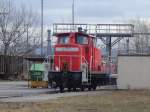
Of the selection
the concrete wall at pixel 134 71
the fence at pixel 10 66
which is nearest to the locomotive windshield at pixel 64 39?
the concrete wall at pixel 134 71

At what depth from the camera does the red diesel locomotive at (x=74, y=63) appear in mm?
33812

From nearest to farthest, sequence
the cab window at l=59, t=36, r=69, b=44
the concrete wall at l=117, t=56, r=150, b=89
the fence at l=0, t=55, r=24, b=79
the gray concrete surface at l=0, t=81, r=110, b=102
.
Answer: the gray concrete surface at l=0, t=81, r=110, b=102
the cab window at l=59, t=36, r=69, b=44
the concrete wall at l=117, t=56, r=150, b=89
the fence at l=0, t=55, r=24, b=79

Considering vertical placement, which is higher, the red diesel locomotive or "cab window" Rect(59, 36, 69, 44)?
"cab window" Rect(59, 36, 69, 44)

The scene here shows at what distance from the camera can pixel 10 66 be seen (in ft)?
202

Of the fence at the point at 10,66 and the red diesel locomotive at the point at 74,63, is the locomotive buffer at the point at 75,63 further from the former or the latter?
the fence at the point at 10,66

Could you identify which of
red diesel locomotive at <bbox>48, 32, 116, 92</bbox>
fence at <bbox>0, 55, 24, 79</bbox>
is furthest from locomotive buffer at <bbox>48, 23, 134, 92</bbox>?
fence at <bbox>0, 55, 24, 79</bbox>

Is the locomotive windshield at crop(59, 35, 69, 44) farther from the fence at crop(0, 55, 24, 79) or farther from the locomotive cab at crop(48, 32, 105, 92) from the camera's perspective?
the fence at crop(0, 55, 24, 79)

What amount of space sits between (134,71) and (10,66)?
1062 inches

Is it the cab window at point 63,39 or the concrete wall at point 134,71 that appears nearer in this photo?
the cab window at point 63,39

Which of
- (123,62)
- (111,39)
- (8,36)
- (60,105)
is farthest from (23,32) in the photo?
(60,105)

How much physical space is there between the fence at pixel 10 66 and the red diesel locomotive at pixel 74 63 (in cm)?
2562

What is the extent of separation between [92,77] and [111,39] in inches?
1533

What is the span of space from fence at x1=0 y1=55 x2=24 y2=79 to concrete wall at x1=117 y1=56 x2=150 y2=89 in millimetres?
24977

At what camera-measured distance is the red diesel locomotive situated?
3381cm
